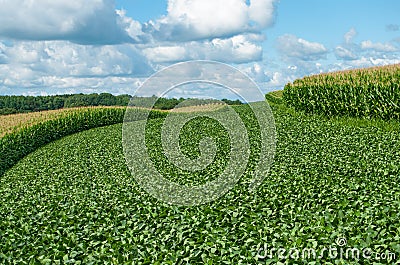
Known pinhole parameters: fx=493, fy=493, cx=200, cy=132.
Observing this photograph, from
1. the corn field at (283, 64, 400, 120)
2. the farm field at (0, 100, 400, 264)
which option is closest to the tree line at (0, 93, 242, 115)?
the corn field at (283, 64, 400, 120)

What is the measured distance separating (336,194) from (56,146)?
14462 mm

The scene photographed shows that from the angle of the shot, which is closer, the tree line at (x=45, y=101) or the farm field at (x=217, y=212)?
the farm field at (x=217, y=212)

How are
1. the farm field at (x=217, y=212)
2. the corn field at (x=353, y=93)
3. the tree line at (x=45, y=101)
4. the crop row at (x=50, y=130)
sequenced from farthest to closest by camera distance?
the tree line at (x=45, y=101) → the crop row at (x=50, y=130) → the corn field at (x=353, y=93) → the farm field at (x=217, y=212)

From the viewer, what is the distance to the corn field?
61.8 ft

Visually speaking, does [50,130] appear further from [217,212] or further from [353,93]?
[217,212]

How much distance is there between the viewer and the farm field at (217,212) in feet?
21.8

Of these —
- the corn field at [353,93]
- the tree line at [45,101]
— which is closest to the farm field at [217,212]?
the corn field at [353,93]

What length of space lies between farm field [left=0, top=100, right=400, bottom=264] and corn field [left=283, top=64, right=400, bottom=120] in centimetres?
414

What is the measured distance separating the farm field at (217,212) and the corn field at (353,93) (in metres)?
4.14

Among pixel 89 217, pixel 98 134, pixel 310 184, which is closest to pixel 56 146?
pixel 98 134

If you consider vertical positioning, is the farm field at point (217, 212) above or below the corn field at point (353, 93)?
below

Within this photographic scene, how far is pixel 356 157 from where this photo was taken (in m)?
11.9

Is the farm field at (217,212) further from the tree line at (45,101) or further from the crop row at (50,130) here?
the tree line at (45,101)

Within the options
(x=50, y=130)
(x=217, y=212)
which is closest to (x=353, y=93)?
(x=50, y=130)
